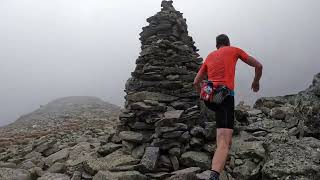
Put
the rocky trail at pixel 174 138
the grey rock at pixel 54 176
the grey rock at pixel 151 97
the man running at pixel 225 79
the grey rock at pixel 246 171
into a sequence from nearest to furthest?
the man running at pixel 225 79 < the grey rock at pixel 246 171 < the rocky trail at pixel 174 138 < the grey rock at pixel 54 176 < the grey rock at pixel 151 97

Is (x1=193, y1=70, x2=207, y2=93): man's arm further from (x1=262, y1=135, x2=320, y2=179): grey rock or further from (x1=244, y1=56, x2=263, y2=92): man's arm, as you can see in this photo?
(x1=262, y1=135, x2=320, y2=179): grey rock

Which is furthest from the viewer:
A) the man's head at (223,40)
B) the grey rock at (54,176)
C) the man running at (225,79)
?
the grey rock at (54,176)

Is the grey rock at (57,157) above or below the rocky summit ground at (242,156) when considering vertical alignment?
below

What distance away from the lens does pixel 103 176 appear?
12000 millimetres

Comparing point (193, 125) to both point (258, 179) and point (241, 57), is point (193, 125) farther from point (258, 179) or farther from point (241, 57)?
point (241, 57)

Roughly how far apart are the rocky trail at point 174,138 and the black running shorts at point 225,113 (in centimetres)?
254

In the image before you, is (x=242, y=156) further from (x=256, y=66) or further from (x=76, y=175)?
(x=76, y=175)

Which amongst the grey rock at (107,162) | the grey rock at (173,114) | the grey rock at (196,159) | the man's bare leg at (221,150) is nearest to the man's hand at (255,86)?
the man's bare leg at (221,150)

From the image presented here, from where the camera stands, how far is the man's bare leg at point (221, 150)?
27.4 feet

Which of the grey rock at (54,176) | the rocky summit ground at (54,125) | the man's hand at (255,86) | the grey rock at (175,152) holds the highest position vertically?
the man's hand at (255,86)

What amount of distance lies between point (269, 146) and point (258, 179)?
1.21m

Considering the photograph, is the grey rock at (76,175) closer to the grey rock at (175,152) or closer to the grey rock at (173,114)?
the grey rock at (175,152)

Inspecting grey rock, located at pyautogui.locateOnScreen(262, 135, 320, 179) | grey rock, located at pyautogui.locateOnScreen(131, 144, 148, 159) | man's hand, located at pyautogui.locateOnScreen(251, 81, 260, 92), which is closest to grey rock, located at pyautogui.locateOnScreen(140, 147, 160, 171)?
grey rock, located at pyautogui.locateOnScreen(131, 144, 148, 159)

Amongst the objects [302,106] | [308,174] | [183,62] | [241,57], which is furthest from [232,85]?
[183,62]
